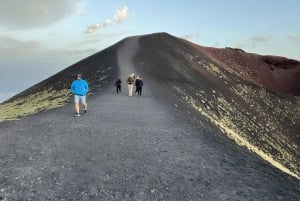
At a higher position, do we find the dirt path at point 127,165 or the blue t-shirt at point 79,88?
the blue t-shirt at point 79,88

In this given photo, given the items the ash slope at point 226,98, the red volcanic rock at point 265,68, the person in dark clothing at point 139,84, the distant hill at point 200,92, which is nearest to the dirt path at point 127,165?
the person in dark clothing at point 139,84

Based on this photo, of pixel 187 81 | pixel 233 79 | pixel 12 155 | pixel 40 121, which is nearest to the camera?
pixel 12 155

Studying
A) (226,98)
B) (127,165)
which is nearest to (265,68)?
(226,98)

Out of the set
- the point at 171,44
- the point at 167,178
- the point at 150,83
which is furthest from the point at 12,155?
the point at 171,44

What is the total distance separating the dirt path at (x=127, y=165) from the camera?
12.9 metres

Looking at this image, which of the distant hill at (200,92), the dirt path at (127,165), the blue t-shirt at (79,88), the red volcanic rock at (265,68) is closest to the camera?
the dirt path at (127,165)

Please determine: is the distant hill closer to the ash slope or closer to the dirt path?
the ash slope

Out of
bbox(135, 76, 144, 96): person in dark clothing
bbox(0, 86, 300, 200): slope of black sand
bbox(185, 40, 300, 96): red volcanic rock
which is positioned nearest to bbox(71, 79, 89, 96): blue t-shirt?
bbox(0, 86, 300, 200): slope of black sand

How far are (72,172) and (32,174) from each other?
129 centimetres

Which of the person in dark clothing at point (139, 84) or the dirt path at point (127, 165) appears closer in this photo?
the dirt path at point (127, 165)

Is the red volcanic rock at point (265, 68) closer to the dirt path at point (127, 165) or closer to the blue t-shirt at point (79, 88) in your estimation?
the blue t-shirt at point (79, 88)

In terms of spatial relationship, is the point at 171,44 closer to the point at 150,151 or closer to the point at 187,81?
the point at 187,81

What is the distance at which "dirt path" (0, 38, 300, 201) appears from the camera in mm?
12883

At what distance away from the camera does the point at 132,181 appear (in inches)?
536
